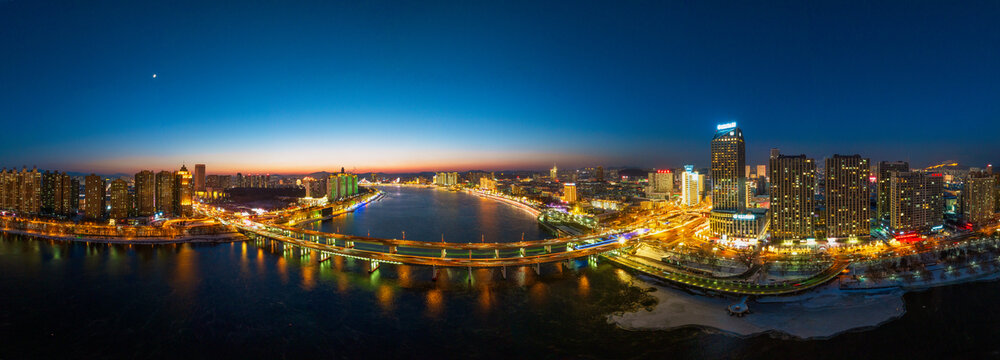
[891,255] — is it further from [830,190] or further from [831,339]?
[831,339]

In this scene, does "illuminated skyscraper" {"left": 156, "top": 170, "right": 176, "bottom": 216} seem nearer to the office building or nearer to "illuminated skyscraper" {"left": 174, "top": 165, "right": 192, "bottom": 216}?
"illuminated skyscraper" {"left": 174, "top": 165, "right": 192, "bottom": 216}

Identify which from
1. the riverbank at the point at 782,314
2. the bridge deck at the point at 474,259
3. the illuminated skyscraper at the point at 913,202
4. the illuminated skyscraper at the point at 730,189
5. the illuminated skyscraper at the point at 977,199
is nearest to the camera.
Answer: the riverbank at the point at 782,314

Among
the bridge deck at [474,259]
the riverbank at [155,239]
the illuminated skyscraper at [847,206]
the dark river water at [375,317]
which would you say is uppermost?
the illuminated skyscraper at [847,206]

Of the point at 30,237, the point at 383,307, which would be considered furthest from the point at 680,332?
the point at 30,237

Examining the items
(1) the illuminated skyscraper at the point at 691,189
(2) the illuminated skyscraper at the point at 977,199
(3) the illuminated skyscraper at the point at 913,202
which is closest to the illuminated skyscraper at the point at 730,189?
(3) the illuminated skyscraper at the point at 913,202

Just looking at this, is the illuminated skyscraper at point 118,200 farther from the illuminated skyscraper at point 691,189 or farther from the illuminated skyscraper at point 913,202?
the illuminated skyscraper at point 913,202

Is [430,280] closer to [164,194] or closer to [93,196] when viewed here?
[164,194]

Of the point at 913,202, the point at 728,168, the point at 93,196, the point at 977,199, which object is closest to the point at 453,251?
the point at 728,168
